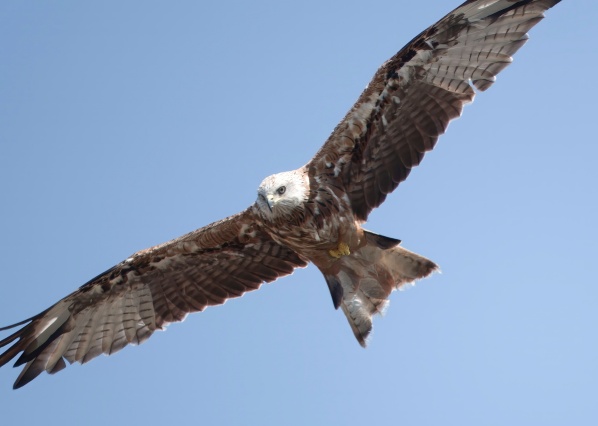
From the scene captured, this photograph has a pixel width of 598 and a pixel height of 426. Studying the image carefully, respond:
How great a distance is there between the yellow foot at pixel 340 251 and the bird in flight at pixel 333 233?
0.01 m

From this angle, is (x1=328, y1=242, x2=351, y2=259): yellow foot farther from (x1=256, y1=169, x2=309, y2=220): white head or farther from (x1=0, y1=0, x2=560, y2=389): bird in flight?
(x1=256, y1=169, x2=309, y2=220): white head

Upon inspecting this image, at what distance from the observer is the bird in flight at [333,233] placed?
35.5ft

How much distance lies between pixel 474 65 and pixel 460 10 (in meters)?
0.52

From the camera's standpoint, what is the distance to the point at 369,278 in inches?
460

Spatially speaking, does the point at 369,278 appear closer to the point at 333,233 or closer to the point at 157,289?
the point at 333,233

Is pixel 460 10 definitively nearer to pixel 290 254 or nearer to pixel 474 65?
pixel 474 65

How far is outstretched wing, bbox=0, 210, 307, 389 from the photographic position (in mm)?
12000

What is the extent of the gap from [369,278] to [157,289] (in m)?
2.30

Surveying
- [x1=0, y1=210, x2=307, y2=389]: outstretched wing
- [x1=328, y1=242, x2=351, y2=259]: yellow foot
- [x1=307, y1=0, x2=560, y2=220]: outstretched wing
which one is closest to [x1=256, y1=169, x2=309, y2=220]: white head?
[x1=307, y1=0, x2=560, y2=220]: outstretched wing

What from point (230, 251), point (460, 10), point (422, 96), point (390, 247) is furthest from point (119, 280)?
point (460, 10)

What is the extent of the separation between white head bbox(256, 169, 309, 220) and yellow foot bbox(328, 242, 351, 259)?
60 cm

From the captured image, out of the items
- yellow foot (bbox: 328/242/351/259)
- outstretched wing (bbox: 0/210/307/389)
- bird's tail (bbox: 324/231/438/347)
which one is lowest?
bird's tail (bbox: 324/231/438/347)

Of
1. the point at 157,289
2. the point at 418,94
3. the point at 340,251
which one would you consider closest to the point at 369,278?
the point at 340,251

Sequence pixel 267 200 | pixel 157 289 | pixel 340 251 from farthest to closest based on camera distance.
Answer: pixel 157 289 < pixel 340 251 < pixel 267 200
